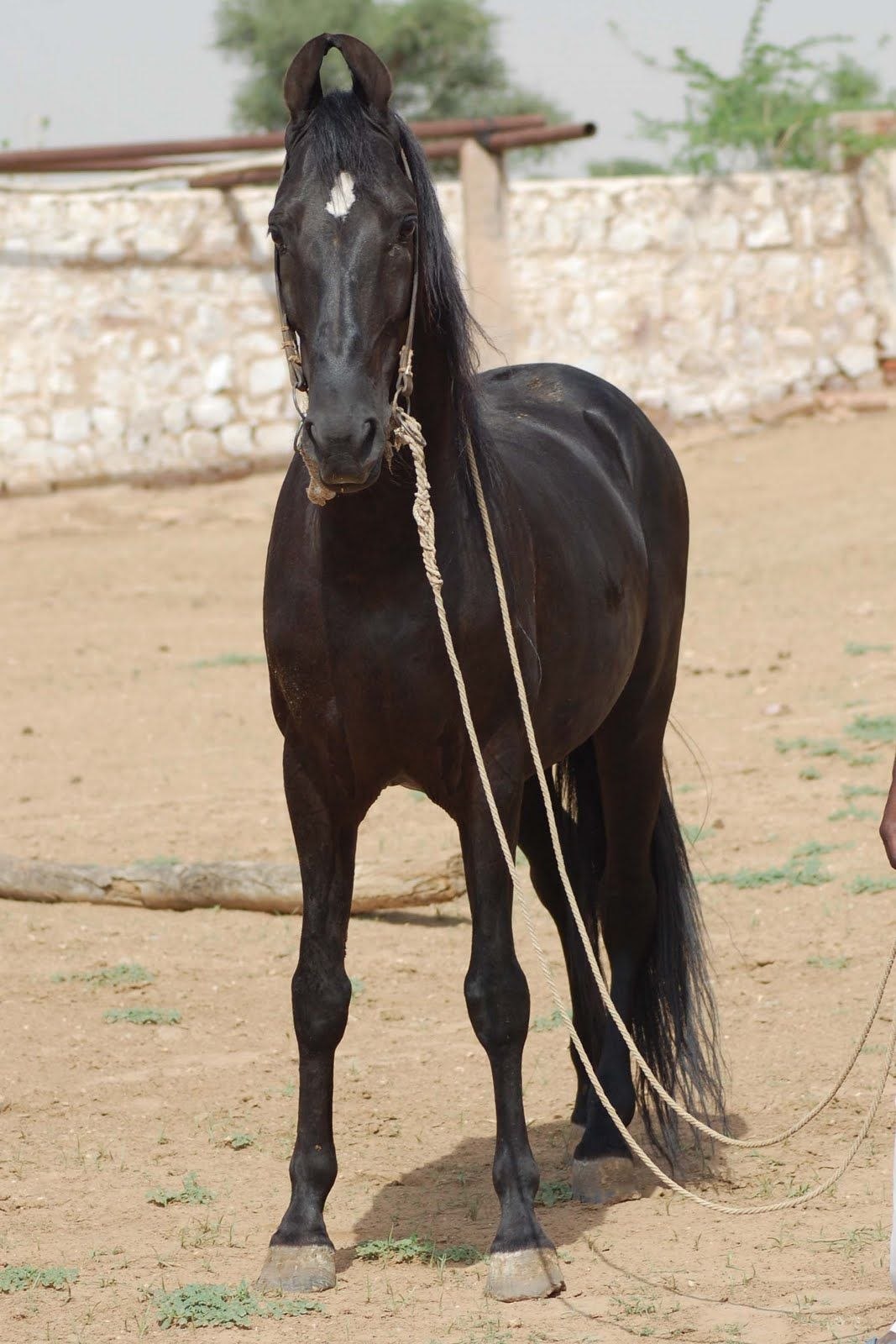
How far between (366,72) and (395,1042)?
9.74 ft

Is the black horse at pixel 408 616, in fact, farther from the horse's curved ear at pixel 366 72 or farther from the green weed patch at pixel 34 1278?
the green weed patch at pixel 34 1278

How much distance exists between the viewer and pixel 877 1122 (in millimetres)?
4336

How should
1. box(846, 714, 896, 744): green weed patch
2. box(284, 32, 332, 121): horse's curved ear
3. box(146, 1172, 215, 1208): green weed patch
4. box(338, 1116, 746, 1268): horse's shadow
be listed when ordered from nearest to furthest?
box(284, 32, 332, 121): horse's curved ear → box(338, 1116, 746, 1268): horse's shadow → box(146, 1172, 215, 1208): green weed patch → box(846, 714, 896, 744): green weed patch

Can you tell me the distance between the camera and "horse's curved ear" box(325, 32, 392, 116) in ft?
10.3

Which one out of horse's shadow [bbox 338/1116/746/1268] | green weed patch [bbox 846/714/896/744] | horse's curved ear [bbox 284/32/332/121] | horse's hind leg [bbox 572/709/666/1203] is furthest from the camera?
green weed patch [bbox 846/714/896/744]

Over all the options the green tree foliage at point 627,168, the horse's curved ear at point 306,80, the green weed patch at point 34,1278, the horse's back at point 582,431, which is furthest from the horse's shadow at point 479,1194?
the green tree foliage at point 627,168

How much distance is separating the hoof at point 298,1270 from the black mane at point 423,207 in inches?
68.9

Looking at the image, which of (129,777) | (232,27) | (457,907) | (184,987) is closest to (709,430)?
(129,777)

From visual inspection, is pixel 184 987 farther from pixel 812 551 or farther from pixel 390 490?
pixel 812 551

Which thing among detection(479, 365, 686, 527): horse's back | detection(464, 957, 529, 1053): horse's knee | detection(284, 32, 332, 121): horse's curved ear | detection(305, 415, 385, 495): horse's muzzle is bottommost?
detection(464, 957, 529, 1053): horse's knee

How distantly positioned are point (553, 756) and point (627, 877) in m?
0.74

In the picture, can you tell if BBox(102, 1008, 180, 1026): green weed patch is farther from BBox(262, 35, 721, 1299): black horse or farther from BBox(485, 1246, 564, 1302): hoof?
BBox(485, 1246, 564, 1302): hoof

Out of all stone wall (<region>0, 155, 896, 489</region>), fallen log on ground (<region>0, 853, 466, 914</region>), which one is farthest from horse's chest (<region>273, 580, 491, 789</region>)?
stone wall (<region>0, 155, 896, 489</region>)

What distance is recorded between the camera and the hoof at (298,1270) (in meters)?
3.41
